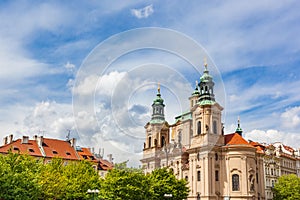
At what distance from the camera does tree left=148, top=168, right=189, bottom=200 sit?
5697cm

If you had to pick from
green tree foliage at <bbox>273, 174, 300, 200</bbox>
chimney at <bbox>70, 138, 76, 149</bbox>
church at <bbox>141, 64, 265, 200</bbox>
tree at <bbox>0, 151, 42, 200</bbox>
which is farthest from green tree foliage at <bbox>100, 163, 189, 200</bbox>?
chimney at <bbox>70, 138, 76, 149</bbox>

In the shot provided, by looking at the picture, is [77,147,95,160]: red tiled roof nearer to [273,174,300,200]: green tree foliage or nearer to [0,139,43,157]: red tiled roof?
[0,139,43,157]: red tiled roof

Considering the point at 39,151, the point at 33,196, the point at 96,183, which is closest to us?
the point at 33,196

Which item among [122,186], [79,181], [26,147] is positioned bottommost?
[122,186]

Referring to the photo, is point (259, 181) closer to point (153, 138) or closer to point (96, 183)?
point (153, 138)

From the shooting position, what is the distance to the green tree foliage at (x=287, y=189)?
72.7 metres

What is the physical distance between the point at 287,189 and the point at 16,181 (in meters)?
57.6

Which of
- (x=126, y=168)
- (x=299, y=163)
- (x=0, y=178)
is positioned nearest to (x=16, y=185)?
(x=0, y=178)

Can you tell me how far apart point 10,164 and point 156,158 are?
155ft

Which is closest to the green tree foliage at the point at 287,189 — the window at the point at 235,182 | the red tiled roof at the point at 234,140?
the window at the point at 235,182

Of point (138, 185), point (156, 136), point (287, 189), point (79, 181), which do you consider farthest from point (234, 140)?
point (79, 181)

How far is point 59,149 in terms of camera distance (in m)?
78.1

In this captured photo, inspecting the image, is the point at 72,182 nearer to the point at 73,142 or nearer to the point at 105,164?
the point at 73,142

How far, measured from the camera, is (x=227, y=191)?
224 feet
